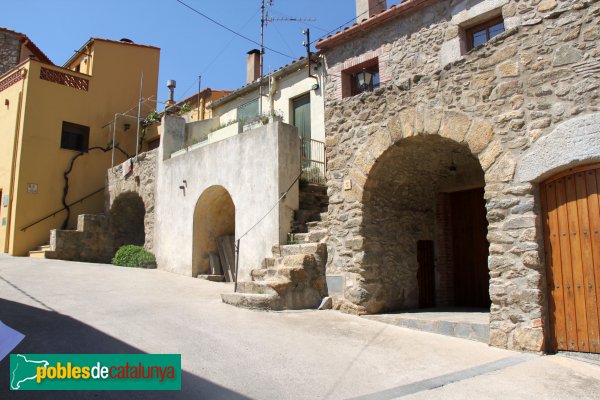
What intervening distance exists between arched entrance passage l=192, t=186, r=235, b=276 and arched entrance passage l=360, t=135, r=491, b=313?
4.39m

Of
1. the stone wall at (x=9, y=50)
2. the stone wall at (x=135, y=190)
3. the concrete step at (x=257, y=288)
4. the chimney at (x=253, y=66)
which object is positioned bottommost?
the concrete step at (x=257, y=288)

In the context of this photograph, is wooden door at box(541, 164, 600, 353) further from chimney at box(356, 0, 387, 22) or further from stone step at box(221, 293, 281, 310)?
chimney at box(356, 0, 387, 22)

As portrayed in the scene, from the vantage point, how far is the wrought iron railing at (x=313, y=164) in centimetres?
1000

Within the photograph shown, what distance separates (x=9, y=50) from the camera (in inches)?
696

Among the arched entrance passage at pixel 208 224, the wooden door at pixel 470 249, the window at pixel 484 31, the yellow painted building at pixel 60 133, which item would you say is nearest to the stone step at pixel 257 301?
the wooden door at pixel 470 249

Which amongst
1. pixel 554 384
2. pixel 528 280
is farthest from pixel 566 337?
pixel 554 384

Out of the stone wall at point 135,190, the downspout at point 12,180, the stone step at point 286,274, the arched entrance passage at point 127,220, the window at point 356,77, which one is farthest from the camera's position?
the arched entrance passage at point 127,220

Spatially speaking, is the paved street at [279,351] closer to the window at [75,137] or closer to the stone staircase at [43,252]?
the stone staircase at [43,252]

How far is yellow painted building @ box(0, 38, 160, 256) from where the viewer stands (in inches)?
552

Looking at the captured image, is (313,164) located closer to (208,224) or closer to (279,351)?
(208,224)

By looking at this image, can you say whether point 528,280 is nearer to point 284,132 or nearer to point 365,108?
point 365,108

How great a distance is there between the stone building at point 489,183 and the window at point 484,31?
0.58 feet

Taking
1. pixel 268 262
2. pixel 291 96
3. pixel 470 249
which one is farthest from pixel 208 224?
pixel 470 249

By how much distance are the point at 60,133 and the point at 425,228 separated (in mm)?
12170
